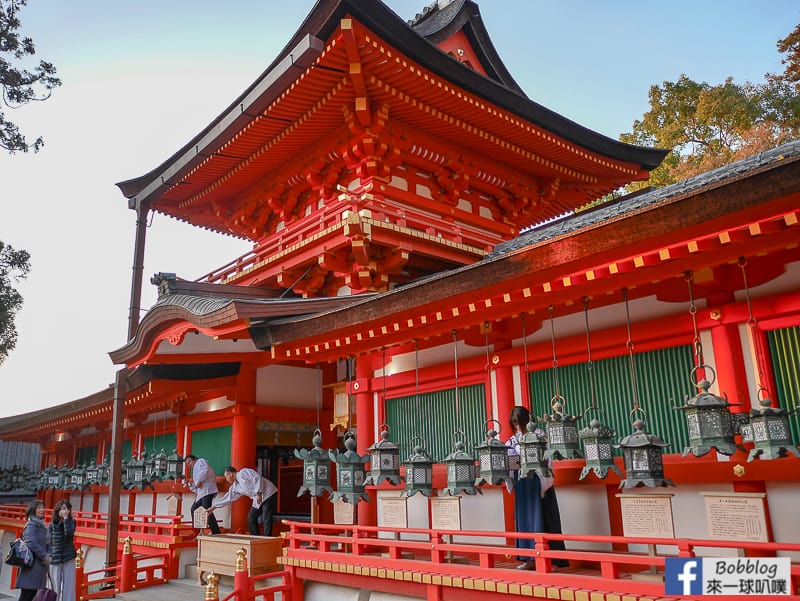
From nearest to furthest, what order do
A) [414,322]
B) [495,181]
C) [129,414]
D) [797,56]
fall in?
[414,322] < [495,181] < [129,414] < [797,56]

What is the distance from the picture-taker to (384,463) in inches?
311

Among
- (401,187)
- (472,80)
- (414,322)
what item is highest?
(472,80)

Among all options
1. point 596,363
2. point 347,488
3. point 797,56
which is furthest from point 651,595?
point 797,56

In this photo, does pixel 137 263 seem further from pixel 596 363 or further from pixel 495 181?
pixel 596 363

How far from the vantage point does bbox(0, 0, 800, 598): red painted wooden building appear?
5824mm

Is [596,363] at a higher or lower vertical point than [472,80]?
lower

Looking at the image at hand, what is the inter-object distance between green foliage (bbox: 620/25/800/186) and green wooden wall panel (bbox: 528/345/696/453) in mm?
20038

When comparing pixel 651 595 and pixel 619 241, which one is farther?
pixel 619 241

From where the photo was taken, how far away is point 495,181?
14227mm

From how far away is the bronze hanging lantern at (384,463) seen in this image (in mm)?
7848

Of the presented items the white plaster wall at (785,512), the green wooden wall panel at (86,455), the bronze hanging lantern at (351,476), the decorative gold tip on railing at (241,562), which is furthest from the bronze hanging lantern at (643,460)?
the green wooden wall panel at (86,455)

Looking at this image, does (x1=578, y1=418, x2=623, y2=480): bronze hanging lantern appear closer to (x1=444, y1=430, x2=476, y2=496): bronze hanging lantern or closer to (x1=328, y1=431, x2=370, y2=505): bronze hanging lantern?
(x1=444, y1=430, x2=476, y2=496): bronze hanging lantern

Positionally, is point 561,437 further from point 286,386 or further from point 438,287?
point 286,386

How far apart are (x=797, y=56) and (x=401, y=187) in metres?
21.5
